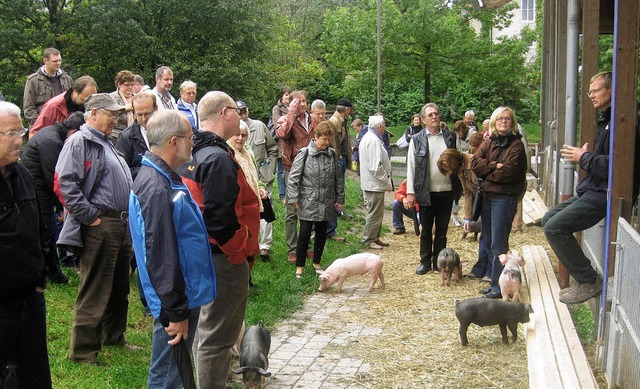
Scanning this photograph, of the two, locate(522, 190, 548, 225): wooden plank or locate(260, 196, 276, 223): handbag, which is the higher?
locate(260, 196, 276, 223): handbag

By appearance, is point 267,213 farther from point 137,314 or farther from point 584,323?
point 584,323

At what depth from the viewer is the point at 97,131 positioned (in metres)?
6.09

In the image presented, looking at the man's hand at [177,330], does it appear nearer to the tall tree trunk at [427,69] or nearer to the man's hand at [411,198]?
the man's hand at [411,198]

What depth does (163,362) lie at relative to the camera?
4406mm

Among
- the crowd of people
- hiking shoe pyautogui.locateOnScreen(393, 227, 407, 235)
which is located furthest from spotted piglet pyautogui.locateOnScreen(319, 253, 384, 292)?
hiking shoe pyautogui.locateOnScreen(393, 227, 407, 235)

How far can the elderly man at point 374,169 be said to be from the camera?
11.7 m

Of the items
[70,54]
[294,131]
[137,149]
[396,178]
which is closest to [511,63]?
[396,178]

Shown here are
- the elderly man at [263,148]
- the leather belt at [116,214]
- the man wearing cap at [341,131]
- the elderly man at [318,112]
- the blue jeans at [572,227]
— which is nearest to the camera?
the leather belt at [116,214]

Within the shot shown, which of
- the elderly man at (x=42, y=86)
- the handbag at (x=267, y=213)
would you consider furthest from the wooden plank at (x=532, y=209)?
the elderly man at (x=42, y=86)

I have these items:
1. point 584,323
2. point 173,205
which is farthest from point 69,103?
point 584,323

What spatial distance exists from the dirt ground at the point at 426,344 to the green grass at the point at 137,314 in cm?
75

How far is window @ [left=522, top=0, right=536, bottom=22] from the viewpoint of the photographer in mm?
54219

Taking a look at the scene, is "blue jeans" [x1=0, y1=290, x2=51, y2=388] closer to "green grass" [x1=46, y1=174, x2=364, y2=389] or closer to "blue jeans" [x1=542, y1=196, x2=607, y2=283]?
"green grass" [x1=46, y1=174, x2=364, y2=389]

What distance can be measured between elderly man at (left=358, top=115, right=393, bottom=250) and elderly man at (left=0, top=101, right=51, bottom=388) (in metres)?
7.66
